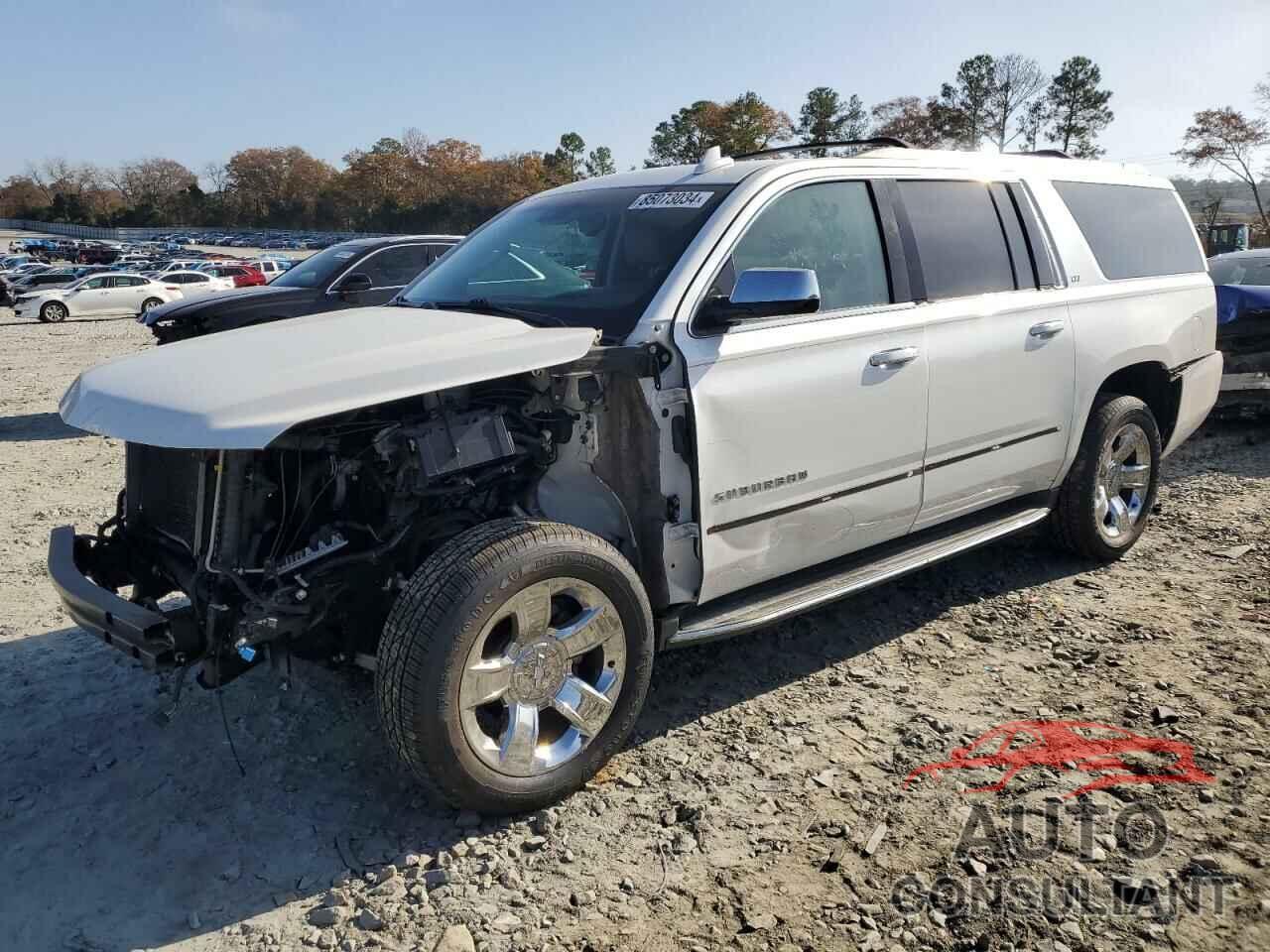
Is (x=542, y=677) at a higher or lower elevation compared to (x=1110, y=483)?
lower

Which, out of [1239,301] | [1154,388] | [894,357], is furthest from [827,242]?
[1239,301]

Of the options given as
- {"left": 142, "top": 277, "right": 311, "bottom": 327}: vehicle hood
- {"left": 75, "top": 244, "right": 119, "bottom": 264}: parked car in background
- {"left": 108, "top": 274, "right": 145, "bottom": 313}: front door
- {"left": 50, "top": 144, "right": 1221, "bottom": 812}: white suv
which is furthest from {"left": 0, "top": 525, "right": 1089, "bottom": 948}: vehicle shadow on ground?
{"left": 75, "top": 244, "right": 119, "bottom": 264}: parked car in background

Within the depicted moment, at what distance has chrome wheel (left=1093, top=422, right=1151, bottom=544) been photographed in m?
5.13

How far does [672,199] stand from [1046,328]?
194cm

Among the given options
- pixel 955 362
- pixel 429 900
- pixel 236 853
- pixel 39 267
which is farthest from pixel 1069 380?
pixel 39 267

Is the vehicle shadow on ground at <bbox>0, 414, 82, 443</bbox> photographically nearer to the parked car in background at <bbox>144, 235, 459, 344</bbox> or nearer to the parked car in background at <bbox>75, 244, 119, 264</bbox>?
the parked car in background at <bbox>144, 235, 459, 344</bbox>

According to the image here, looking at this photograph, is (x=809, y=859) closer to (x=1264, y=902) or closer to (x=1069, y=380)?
(x=1264, y=902)

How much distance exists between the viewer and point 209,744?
11.7ft

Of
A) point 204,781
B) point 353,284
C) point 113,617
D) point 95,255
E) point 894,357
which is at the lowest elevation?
point 204,781

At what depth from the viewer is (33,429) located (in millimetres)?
9727

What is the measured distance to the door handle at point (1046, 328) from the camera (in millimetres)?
4465

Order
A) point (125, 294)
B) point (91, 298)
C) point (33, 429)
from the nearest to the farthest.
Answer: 1. point (33, 429)
2. point (91, 298)
3. point (125, 294)

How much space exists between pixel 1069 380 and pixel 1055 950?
2.94 meters

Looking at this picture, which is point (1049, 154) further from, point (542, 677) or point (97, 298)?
point (97, 298)
